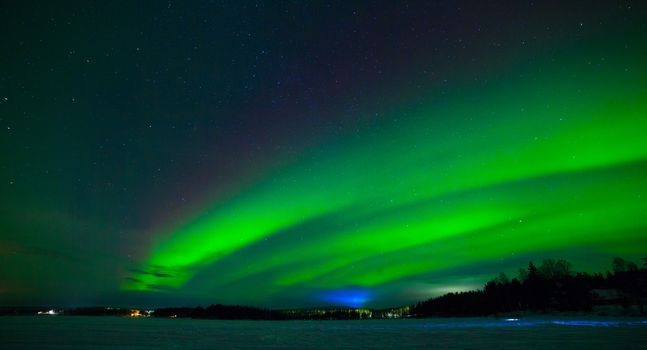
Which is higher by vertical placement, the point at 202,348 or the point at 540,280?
the point at 540,280

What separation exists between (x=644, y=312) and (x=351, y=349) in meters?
83.7

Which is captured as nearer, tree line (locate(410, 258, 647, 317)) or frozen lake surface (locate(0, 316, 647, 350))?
frozen lake surface (locate(0, 316, 647, 350))

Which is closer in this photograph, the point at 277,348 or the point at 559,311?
the point at 277,348

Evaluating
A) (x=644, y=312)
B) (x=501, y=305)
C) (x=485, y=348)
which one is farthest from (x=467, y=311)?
(x=485, y=348)

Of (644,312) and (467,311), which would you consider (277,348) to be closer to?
(644,312)

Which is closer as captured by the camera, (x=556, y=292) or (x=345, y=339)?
(x=345, y=339)

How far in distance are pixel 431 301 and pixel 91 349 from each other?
168202mm

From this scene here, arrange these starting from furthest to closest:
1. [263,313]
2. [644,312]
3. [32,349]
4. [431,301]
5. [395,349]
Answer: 1. [263,313]
2. [431,301]
3. [644,312]
4. [395,349]
5. [32,349]

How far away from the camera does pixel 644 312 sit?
75.6m

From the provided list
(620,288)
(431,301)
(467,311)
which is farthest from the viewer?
(431,301)

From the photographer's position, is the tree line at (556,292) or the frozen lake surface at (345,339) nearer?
the frozen lake surface at (345,339)

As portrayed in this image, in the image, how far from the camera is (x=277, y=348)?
2353cm

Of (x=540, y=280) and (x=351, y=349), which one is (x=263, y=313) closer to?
(x=540, y=280)

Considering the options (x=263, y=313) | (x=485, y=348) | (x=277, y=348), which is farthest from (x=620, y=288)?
(x=263, y=313)
